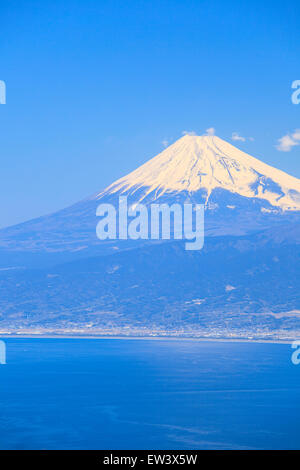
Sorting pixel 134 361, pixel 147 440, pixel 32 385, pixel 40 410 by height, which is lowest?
pixel 147 440

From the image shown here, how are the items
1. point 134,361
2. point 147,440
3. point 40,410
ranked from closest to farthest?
point 147,440, point 40,410, point 134,361

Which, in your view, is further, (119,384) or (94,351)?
(94,351)
